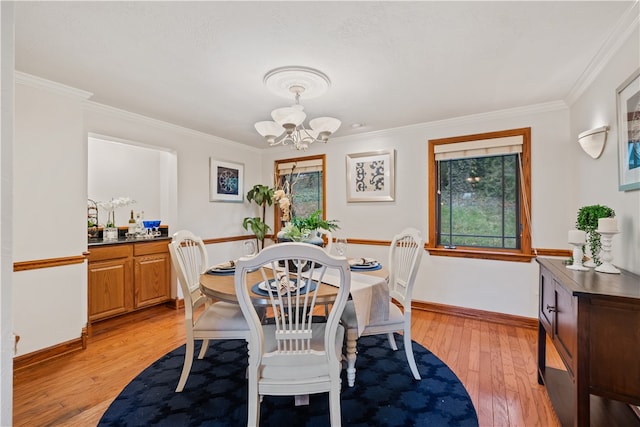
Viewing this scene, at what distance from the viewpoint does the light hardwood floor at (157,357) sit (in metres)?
1.80

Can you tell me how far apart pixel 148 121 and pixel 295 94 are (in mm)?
1985

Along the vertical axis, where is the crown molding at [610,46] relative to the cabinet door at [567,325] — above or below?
above

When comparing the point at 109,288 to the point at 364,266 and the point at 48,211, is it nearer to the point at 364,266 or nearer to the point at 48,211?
the point at 48,211

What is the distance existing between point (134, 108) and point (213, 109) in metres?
0.81

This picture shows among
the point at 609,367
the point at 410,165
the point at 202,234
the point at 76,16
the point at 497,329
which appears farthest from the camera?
the point at 202,234

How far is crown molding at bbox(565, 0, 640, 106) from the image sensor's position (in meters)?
1.62

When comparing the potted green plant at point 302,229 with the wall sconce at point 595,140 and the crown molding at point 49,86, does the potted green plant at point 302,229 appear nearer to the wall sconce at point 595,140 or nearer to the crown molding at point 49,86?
the wall sconce at point 595,140

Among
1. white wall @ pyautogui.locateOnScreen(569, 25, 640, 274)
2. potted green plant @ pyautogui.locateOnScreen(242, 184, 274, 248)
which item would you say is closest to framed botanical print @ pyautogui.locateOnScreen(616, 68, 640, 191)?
white wall @ pyautogui.locateOnScreen(569, 25, 640, 274)

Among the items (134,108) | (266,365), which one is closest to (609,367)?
(266,365)

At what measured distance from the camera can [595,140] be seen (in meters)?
2.15

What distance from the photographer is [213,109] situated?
3.05 m

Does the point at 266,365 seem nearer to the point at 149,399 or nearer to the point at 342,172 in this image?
the point at 149,399

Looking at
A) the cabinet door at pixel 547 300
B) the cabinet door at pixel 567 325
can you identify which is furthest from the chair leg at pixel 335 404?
the cabinet door at pixel 547 300

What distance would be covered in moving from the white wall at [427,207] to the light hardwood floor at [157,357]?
0.33 metres
